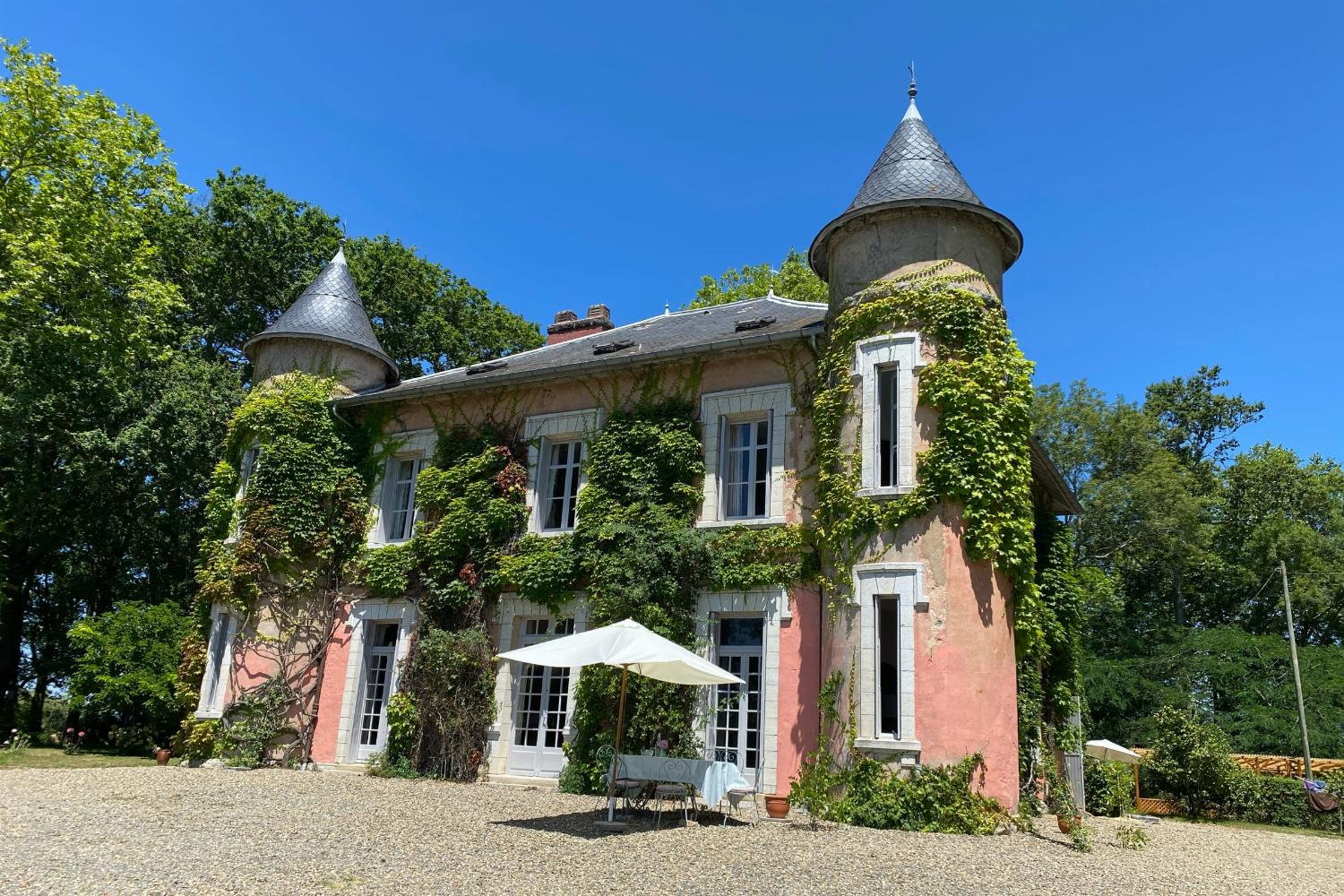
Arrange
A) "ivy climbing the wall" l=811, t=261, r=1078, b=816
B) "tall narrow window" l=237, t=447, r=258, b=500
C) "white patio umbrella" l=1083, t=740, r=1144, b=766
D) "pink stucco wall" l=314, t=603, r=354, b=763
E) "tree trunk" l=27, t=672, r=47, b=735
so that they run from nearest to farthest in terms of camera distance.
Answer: "ivy climbing the wall" l=811, t=261, r=1078, b=816 < "pink stucco wall" l=314, t=603, r=354, b=763 < "tall narrow window" l=237, t=447, r=258, b=500 < "white patio umbrella" l=1083, t=740, r=1144, b=766 < "tree trunk" l=27, t=672, r=47, b=735

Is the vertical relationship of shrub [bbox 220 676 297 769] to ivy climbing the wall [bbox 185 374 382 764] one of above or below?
below

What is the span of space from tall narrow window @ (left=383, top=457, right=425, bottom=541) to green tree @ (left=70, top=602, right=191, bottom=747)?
5407 millimetres

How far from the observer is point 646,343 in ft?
53.0

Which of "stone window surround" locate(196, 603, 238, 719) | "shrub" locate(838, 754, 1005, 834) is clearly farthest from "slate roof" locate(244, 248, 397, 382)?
"shrub" locate(838, 754, 1005, 834)

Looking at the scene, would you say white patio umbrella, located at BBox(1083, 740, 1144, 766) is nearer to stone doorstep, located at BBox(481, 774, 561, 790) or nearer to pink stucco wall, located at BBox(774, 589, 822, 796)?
pink stucco wall, located at BBox(774, 589, 822, 796)

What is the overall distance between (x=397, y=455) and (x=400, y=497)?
792 mm

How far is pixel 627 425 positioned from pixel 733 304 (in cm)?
465

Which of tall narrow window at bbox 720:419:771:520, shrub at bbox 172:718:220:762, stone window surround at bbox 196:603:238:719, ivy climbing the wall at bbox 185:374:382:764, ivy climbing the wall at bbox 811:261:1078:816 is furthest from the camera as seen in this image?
stone window surround at bbox 196:603:238:719

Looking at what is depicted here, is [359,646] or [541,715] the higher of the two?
[359,646]

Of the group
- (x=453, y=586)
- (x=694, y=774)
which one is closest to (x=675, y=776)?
(x=694, y=774)

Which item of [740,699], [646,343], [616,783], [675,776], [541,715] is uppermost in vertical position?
[646,343]

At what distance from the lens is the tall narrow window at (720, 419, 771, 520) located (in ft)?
45.0

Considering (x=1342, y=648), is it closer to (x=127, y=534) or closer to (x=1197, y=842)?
(x=1197, y=842)

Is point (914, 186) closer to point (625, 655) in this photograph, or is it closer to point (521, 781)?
point (625, 655)
